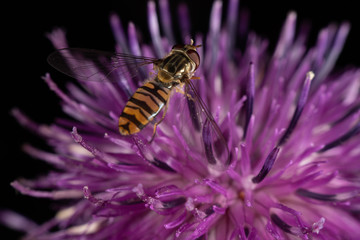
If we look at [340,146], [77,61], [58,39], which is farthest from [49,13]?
[340,146]

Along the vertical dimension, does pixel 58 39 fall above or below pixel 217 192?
above

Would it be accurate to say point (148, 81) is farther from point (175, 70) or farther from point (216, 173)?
point (216, 173)

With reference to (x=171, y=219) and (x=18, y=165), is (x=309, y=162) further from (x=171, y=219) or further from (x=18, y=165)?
(x=18, y=165)

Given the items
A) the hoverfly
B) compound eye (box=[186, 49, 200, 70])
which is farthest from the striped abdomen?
compound eye (box=[186, 49, 200, 70])

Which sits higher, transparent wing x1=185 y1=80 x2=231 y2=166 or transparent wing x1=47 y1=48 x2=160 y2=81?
transparent wing x1=47 y1=48 x2=160 y2=81

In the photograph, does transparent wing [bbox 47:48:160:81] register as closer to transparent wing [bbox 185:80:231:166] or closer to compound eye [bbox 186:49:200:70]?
compound eye [bbox 186:49:200:70]

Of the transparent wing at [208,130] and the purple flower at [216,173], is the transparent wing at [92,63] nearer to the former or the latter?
the purple flower at [216,173]
